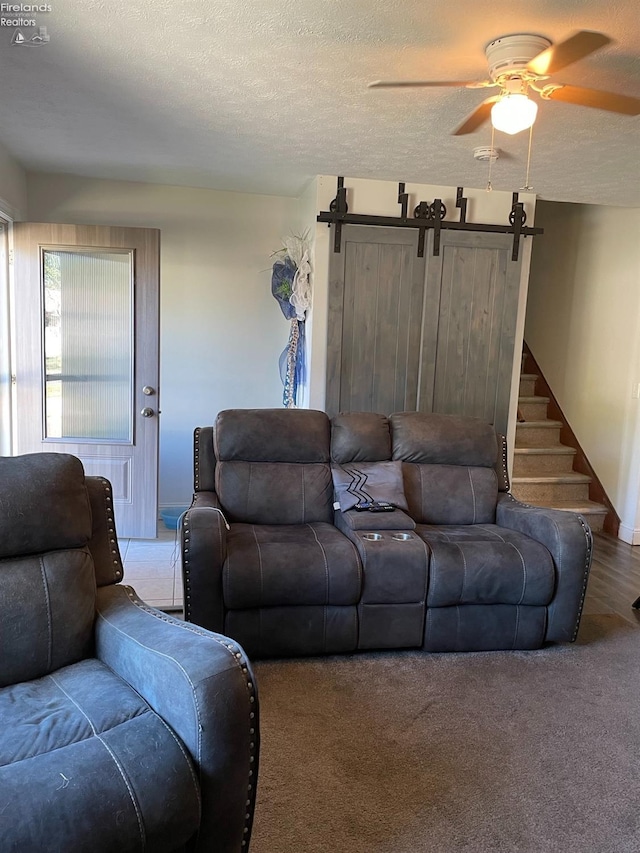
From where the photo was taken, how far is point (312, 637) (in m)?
2.74

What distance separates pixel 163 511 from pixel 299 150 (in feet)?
8.99

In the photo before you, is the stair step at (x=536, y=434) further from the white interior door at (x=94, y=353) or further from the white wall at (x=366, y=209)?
the white interior door at (x=94, y=353)

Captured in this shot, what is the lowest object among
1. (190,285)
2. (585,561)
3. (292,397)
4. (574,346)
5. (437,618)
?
(437,618)

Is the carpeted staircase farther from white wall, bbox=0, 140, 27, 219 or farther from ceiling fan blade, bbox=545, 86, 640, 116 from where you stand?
white wall, bbox=0, 140, 27, 219

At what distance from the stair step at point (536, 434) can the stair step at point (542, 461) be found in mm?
116

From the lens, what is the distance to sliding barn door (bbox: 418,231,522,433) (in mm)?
4383

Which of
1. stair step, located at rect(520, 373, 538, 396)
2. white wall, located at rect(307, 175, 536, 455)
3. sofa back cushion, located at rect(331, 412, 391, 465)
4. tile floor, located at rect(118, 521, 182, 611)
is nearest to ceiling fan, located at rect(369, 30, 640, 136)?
sofa back cushion, located at rect(331, 412, 391, 465)

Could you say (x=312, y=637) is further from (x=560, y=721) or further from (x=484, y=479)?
(x=484, y=479)

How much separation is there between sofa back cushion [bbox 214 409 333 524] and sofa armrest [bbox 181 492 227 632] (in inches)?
20.5

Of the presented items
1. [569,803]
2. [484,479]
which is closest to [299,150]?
[484,479]

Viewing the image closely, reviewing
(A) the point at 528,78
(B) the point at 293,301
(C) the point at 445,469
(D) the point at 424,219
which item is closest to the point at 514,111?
(A) the point at 528,78

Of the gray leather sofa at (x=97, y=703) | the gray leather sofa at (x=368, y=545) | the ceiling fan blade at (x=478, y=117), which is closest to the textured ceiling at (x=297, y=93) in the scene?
the ceiling fan blade at (x=478, y=117)

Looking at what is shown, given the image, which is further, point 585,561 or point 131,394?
point 131,394

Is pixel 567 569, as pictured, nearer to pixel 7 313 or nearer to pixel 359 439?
pixel 359 439
